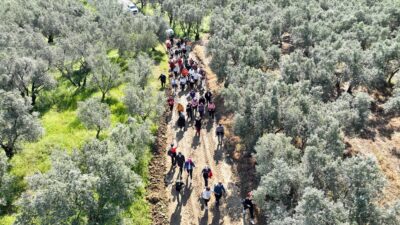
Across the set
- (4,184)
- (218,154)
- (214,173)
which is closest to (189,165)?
(214,173)

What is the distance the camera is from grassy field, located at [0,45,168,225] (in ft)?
99.0

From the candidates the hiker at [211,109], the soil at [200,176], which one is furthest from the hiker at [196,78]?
the hiker at [211,109]

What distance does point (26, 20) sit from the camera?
69.2 metres

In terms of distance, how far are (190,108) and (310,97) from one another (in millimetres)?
13024

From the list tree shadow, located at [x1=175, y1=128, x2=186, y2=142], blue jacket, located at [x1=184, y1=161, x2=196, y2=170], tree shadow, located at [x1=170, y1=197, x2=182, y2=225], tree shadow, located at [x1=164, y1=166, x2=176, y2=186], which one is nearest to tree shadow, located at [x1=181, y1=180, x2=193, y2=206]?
tree shadow, located at [x1=170, y1=197, x2=182, y2=225]

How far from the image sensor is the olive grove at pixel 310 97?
22.2m

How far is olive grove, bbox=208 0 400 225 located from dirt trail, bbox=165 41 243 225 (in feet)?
9.30

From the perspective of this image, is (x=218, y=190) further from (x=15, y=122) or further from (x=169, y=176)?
(x=15, y=122)

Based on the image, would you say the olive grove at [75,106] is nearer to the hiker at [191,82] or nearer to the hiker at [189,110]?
the hiker at [189,110]

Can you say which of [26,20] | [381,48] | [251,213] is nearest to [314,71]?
[381,48]

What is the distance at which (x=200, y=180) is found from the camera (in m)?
32.4

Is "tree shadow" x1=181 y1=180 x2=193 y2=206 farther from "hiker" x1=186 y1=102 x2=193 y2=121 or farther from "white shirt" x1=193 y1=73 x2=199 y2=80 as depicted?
"white shirt" x1=193 y1=73 x2=199 y2=80

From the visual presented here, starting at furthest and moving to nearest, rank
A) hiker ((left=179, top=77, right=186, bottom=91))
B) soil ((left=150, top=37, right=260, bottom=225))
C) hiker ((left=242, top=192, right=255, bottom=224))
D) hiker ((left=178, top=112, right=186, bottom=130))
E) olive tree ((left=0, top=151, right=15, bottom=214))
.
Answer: hiker ((left=179, top=77, right=186, bottom=91)) → hiker ((left=178, top=112, right=186, bottom=130)) → olive tree ((left=0, top=151, right=15, bottom=214)) → soil ((left=150, top=37, right=260, bottom=225)) → hiker ((left=242, top=192, right=255, bottom=224))

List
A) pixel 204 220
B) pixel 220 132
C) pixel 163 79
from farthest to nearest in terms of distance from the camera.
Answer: pixel 163 79
pixel 220 132
pixel 204 220
